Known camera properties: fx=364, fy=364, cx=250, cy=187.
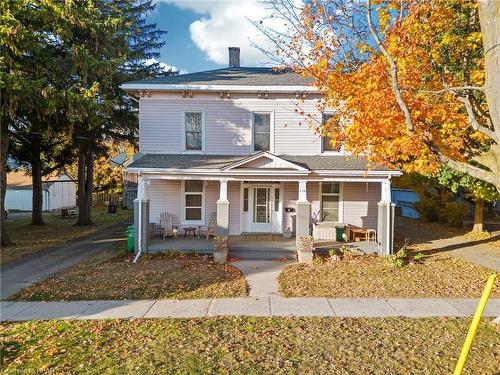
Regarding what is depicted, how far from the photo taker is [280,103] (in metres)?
15.7

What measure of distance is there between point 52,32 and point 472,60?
573 inches

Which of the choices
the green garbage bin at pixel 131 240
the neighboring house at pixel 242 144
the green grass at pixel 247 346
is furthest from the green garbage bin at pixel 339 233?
the green garbage bin at pixel 131 240

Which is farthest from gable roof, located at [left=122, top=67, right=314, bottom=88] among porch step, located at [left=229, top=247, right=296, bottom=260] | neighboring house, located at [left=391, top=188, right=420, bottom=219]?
neighboring house, located at [left=391, top=188, right=420, bottom=219]

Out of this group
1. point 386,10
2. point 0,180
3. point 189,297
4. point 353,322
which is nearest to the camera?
point 353,322

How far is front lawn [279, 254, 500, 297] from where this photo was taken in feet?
29.3

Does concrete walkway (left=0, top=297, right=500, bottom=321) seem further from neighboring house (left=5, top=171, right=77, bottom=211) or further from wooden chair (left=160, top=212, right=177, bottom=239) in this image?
neighboring house (left=5, top=171, right=77, bottom=211)

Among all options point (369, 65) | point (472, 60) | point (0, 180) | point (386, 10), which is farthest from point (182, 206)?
point (472, 60)

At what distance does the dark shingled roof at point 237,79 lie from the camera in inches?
612

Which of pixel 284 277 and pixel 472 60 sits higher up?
pixel 472 60

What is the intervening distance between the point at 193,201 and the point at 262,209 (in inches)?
120

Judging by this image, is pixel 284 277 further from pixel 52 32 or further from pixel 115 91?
pixel 115 91

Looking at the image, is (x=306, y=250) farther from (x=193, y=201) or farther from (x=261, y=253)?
(x=193, y=201)

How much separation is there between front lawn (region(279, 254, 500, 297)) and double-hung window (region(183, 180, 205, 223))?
5.88m

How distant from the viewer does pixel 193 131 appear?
15828mm
